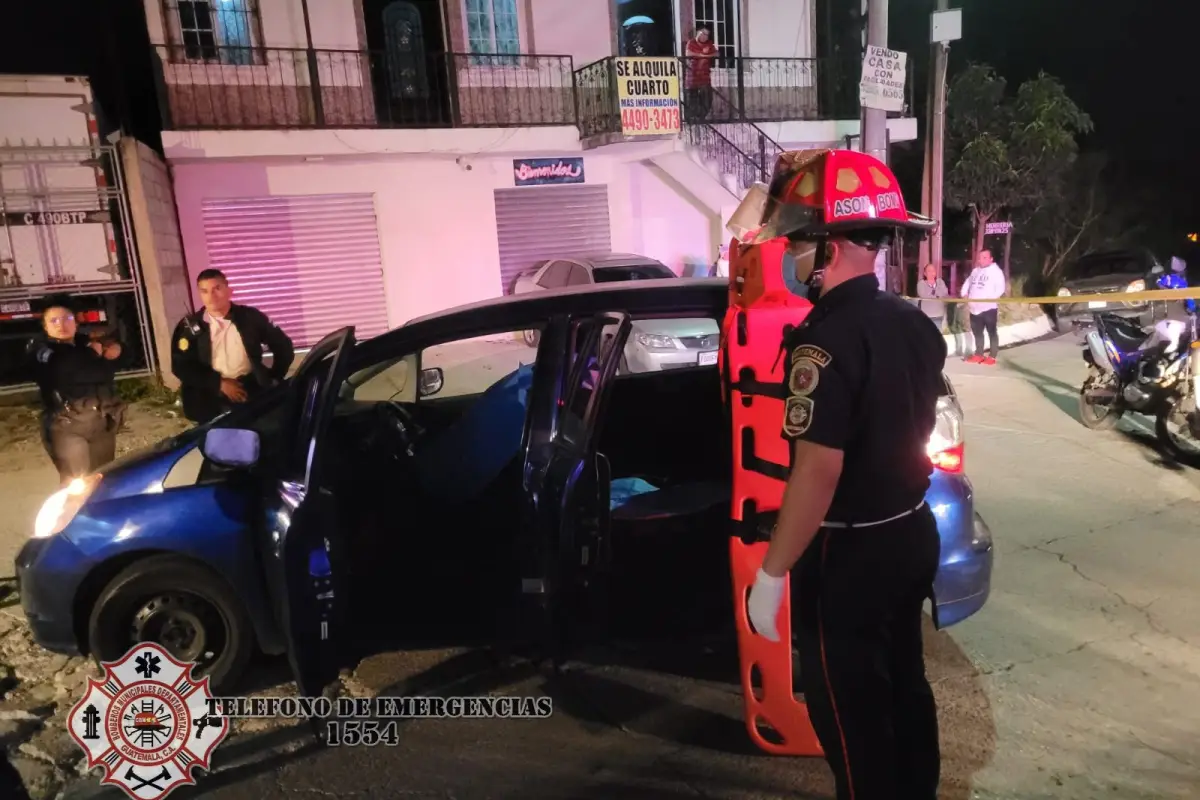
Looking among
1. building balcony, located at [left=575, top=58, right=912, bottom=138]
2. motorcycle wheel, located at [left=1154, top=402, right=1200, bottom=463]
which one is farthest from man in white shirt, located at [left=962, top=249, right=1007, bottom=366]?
building balcony, located at [left=575, top=58, right=912, bottom=138]

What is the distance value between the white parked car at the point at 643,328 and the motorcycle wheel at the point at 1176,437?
334 cm

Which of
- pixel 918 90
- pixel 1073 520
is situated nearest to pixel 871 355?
pixel 1073 520

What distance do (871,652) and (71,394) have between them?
4679 mm

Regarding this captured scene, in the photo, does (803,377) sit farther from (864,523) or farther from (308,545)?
(308,545)

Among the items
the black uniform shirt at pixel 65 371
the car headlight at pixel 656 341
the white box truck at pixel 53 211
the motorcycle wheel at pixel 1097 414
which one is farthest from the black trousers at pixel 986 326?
the white box truck at pixel 53 211

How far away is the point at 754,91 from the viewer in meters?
15.6

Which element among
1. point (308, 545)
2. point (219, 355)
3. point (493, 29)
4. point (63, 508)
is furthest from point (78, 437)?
point (493, 29)

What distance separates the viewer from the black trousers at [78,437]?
189 inches

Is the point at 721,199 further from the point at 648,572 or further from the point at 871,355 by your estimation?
the point at 871,355

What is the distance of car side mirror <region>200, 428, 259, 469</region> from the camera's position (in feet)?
9.50

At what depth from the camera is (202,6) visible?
39.3 ft

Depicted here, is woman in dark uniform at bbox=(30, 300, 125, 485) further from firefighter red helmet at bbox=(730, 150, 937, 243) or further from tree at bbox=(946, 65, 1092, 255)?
tree at bbox=(946, 65, 1092, 255)

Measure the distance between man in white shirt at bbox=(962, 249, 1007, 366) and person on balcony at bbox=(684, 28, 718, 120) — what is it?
5744 mm

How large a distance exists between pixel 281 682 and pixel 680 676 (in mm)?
1686
